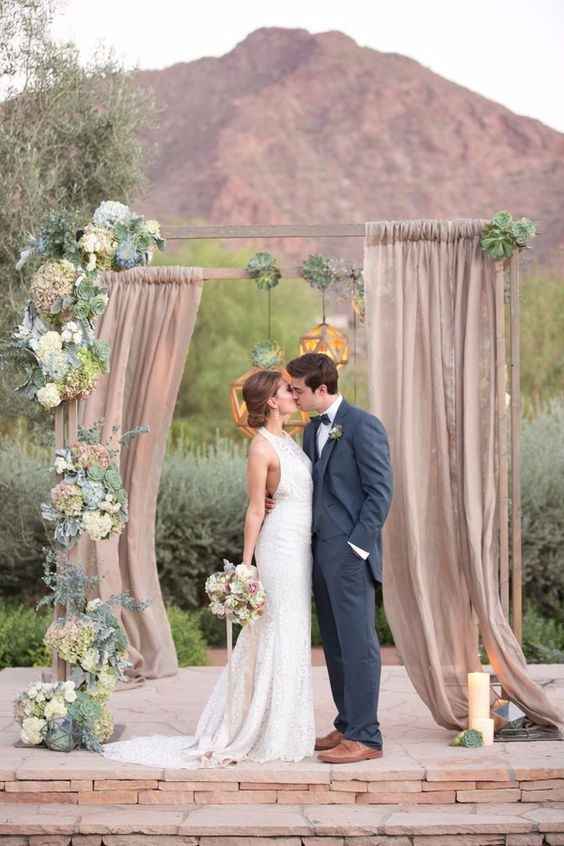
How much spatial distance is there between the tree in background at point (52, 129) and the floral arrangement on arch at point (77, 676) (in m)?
4.47

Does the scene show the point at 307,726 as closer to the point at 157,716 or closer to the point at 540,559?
the point at 157,716

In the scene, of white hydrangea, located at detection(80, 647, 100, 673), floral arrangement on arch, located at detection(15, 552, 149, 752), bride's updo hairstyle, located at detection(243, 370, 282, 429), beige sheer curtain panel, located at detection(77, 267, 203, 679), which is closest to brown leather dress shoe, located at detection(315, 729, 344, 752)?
floral arrangement on arch, located at detection(15, 552, 149, 752)

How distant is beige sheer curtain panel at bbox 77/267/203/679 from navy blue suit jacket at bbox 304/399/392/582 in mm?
2215

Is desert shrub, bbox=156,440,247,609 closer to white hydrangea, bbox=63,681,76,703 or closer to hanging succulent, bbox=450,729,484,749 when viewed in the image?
white hydrangea, bbox=63,681,76,703

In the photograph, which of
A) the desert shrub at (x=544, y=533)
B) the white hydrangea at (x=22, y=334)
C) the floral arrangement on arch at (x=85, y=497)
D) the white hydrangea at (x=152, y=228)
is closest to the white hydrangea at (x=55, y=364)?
the white hydrangea at (x=22, y=334)

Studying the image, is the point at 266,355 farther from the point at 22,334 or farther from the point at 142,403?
the point at 22,334

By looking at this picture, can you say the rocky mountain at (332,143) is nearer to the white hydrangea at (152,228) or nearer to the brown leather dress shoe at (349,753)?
the white hydrangea at (152,228)

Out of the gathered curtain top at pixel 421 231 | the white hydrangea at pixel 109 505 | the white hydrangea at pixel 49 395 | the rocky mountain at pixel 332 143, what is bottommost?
the white hydrangea at pixel 109 505

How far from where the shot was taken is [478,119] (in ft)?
117

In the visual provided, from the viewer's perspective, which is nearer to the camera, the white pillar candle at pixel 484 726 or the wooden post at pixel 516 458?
the white pillar candle at pixel 484 726

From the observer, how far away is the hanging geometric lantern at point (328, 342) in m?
7.84

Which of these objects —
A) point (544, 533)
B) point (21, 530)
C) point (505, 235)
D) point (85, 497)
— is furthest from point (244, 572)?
point (544, 533)

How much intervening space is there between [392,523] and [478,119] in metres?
31.4

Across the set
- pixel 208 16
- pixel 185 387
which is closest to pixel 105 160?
pixel 185 387
